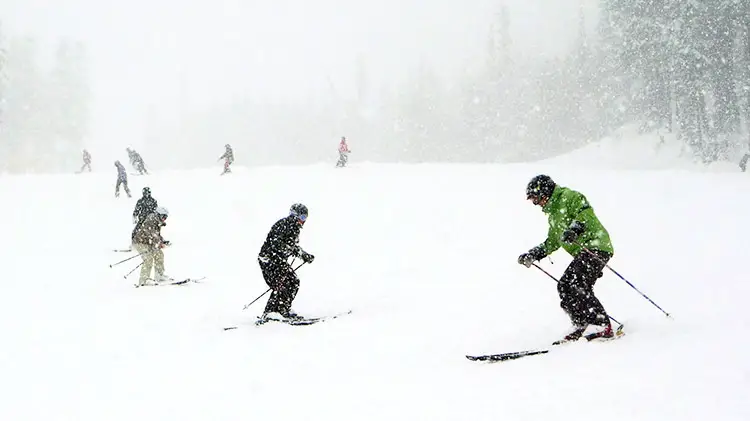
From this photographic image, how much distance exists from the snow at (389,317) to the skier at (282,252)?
2.15 feet

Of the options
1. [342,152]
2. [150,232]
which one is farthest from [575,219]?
[342,152]

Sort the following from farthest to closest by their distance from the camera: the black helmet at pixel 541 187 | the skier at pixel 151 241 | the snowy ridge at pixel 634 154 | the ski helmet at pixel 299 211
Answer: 1. the snowy ridge at pixel 634 154
2. the skier at pixel 151 241
3. the ski helmet at pixel 299 211
4. the black helmet at pixel 541 187

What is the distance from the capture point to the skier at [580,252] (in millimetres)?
5457

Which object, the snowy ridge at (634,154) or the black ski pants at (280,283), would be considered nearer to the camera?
the black ski pants at (280,283)

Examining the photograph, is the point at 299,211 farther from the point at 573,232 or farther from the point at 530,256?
the point at 573,232

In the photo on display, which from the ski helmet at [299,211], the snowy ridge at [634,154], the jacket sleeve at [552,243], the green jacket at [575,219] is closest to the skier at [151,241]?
the ski helmet at [299,211]

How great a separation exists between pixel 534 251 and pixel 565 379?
5.63 ft

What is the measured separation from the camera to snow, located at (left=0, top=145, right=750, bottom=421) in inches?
177

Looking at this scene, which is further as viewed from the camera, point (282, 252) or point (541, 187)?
point (282, 252)

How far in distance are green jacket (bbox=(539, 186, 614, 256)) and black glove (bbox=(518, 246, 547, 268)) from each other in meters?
0.17

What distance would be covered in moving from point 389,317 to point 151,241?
564 cm

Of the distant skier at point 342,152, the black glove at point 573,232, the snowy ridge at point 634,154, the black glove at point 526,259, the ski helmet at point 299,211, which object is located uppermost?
the black glove at point 573,232

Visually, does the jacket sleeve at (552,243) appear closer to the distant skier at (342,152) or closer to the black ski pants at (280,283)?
the black ski pants at (280,283)

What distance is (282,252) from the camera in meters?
7.65
